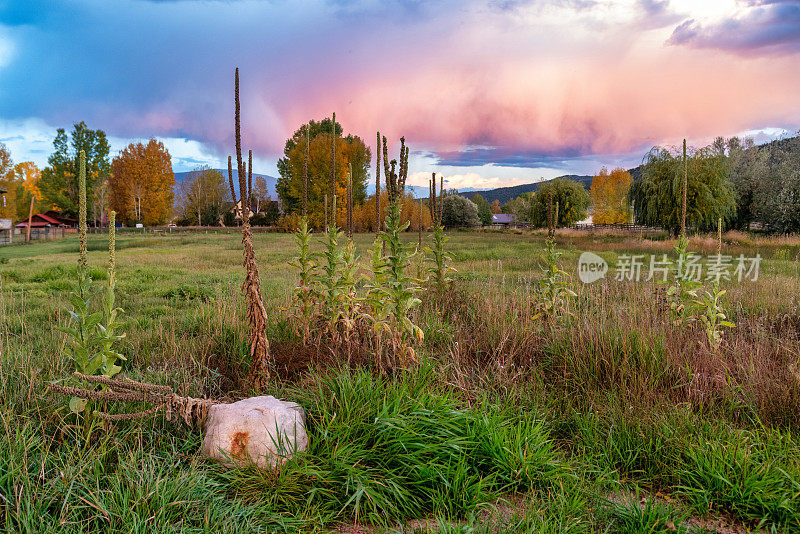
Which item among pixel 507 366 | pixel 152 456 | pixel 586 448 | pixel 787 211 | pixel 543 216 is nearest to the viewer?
pixel 152 456

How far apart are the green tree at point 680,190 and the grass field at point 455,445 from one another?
2196 cm

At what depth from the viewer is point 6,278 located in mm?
11617

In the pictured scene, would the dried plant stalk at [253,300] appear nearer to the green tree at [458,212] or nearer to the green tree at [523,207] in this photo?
the green tree at [523,207]

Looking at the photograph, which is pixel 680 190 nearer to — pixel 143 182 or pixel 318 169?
pixel 318 169

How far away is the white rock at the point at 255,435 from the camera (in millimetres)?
3064

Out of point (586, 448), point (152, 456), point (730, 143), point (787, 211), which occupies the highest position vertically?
point (730, 143)

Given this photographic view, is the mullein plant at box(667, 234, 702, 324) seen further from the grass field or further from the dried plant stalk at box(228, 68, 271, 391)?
the dried plant stalk at box(228, 68, 271, 391)

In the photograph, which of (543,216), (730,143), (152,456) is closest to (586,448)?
(152,456)

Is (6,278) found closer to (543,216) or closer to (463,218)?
(543,216)

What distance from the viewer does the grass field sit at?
267 centimetres

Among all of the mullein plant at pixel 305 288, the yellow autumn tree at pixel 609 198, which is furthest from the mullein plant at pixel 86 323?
the yellow autumn tree at pixel 609 198

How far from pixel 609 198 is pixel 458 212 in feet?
70.9

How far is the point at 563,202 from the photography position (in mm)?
40031

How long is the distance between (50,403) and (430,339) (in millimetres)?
3410
